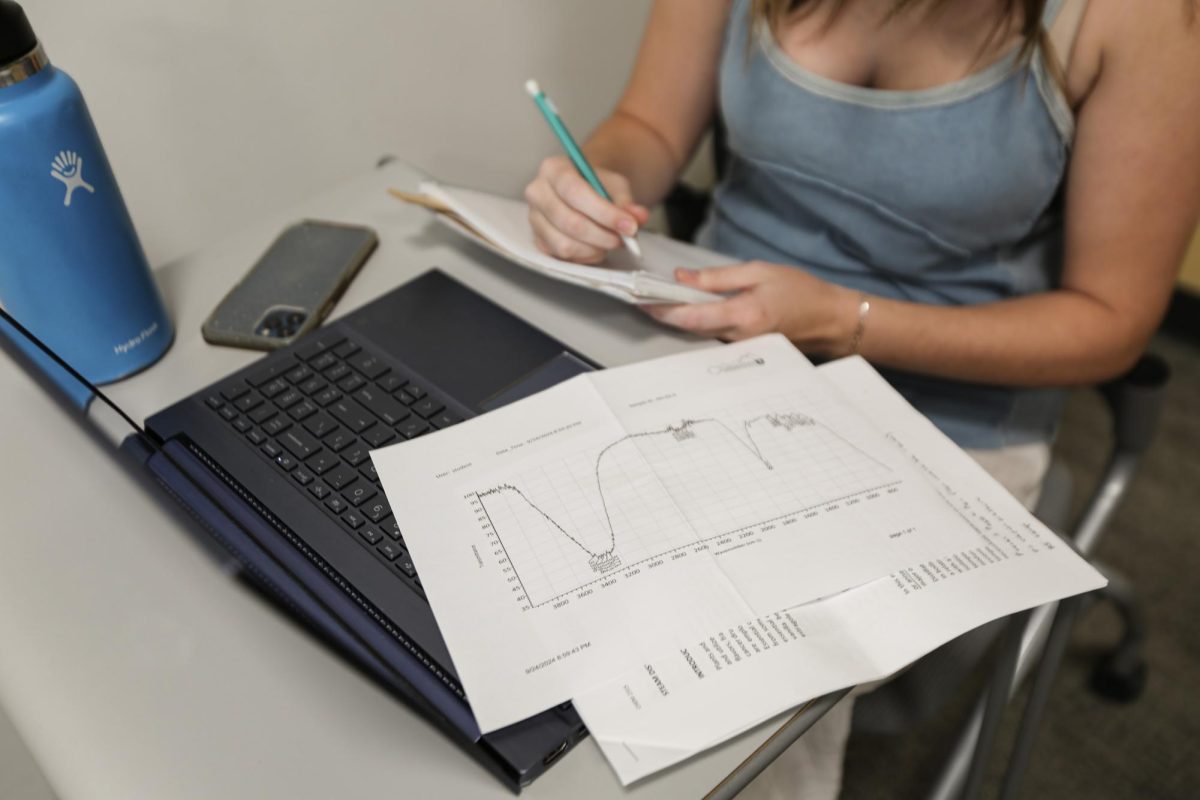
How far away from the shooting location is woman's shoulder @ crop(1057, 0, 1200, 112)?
0.60m

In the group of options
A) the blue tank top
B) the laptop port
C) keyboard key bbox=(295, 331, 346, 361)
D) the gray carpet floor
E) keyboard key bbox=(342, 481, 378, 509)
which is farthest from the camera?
the gray carpet floor

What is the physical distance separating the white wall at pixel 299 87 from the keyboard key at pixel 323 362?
327 mm

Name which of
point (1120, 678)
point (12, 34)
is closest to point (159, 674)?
point (12, 34)

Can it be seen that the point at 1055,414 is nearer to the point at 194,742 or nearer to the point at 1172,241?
the point at 1172,241

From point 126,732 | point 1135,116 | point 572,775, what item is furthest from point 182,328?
point 1135,116

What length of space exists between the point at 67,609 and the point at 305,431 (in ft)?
0.52

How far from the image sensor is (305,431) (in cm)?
53

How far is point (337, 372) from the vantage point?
575 mm

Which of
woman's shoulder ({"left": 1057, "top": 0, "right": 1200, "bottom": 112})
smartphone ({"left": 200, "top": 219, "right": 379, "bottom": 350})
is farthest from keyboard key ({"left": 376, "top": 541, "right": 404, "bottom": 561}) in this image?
woman's shoulder ({"left": 1057, "top": 0, "right": 1200, "bottom": 112})

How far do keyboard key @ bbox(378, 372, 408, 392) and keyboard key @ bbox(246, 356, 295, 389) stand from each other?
0.07m

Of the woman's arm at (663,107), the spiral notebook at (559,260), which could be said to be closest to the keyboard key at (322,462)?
the spiral notebook at (559,260)

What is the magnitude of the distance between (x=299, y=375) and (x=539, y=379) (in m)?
0.16

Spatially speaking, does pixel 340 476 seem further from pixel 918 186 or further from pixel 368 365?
pixel 918 186

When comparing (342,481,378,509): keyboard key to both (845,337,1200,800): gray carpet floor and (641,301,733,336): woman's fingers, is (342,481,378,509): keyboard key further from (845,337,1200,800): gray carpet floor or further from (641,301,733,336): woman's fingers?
(845,337,1200,800): gray carpet floor
